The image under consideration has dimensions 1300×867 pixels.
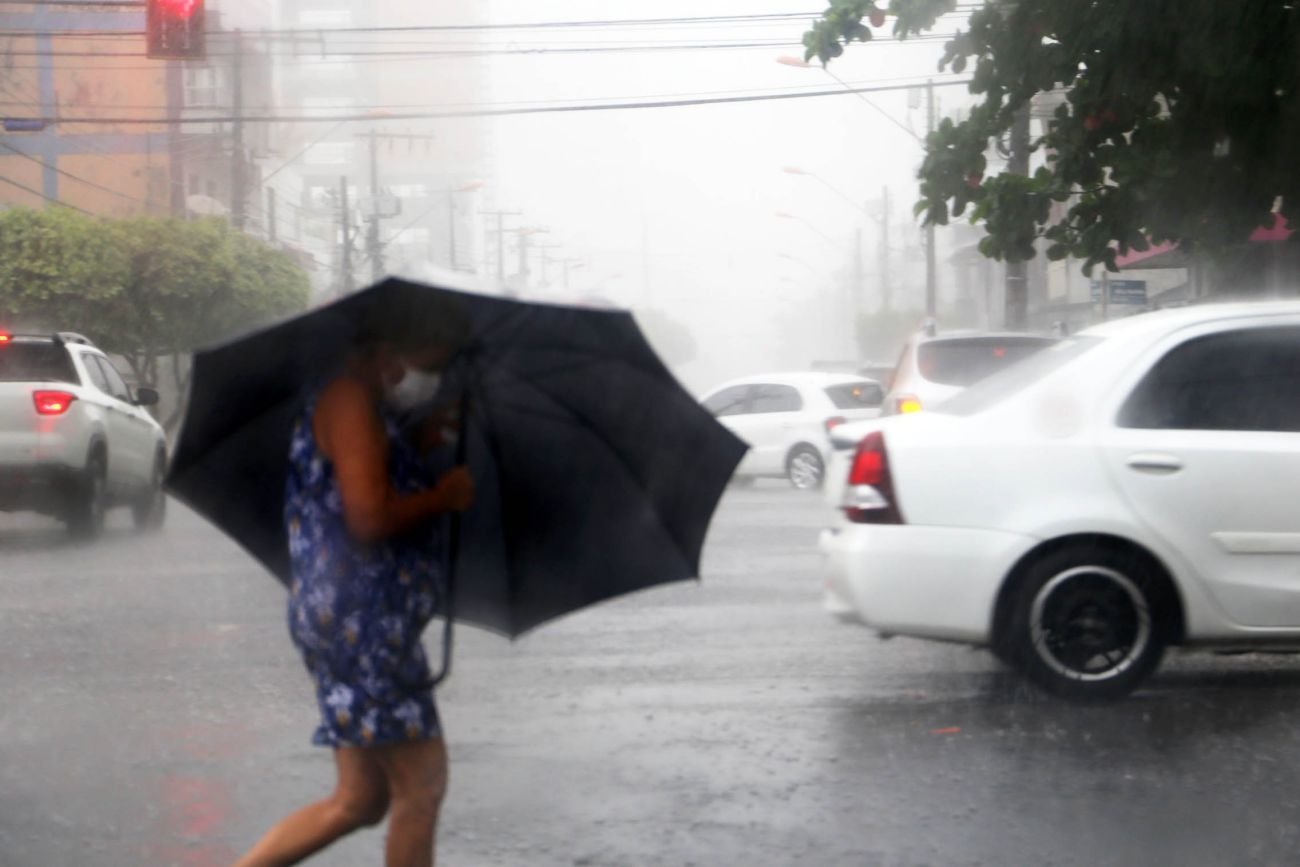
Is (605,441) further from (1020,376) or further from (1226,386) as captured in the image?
(1226,386)

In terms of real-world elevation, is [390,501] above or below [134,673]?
above

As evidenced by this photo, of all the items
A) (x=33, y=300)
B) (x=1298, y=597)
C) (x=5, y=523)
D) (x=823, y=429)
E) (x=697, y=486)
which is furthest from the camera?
(x=33, y=300)

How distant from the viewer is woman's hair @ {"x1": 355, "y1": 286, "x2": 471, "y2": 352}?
3.79 m

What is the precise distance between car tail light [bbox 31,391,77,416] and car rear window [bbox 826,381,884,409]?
9850 millimetres

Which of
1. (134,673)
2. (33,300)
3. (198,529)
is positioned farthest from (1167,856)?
(33,300)

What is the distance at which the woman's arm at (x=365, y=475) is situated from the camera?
3.80 m

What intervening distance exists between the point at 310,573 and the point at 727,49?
26.0m

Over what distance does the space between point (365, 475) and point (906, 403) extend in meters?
12.2

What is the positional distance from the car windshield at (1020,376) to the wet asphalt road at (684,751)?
117 centimetres

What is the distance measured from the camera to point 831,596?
7.77m

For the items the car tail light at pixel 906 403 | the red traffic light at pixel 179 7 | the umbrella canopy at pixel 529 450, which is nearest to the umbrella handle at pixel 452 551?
the umbrella canopy at pixel 529 450

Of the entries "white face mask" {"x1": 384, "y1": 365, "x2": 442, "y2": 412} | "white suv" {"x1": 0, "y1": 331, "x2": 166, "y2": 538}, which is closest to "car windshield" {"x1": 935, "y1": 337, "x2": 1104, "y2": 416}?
"white face mask" {"x1": 384, "y1": 365, "x2": 442, "y2": 412}

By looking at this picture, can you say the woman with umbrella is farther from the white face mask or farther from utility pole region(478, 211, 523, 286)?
utility pole region(478, 211, 523, 286)

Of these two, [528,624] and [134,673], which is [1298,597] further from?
[134,673]
